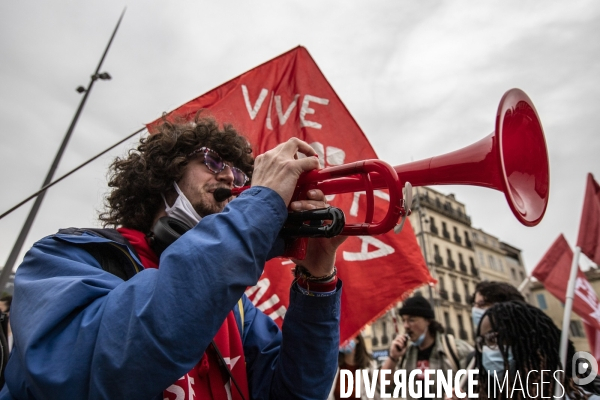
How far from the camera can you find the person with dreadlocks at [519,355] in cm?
266

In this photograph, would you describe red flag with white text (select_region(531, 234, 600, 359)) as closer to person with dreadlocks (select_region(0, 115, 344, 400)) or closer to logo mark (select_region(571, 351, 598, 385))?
logo mark (select_region(571, 351, 598, 385))

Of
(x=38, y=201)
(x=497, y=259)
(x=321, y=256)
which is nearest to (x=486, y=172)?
(x=321, y=256)

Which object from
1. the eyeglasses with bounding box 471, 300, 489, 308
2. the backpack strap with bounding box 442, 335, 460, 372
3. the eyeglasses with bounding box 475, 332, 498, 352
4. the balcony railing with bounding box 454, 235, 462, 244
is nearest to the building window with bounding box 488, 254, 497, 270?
the balcony railing with bounding box 454, 235, 462, 244

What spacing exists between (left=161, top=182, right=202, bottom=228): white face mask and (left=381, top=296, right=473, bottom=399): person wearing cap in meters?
3.23

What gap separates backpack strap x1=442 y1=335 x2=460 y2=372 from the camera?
4.31 metres

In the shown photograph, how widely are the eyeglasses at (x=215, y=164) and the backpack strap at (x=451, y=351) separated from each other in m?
3.27

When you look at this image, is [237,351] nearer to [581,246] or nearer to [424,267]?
[424,267]

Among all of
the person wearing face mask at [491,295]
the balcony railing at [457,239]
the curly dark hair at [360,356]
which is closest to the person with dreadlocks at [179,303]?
the person wearing face mask at [491,295]

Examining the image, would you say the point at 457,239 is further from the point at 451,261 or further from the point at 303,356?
the point at 303,356

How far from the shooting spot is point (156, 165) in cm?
228

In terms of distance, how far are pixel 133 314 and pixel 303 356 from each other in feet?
2.79

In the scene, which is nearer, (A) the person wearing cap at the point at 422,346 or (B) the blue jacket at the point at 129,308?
(B) the blue jacket at the point at 129,308

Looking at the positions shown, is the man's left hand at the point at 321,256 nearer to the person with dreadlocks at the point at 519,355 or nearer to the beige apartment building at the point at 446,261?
the person with dreadlocks at the point at 519,355

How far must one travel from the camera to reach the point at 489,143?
1724 mm
